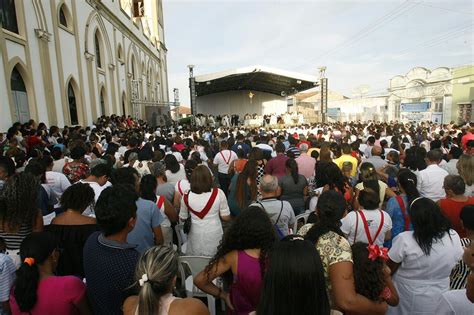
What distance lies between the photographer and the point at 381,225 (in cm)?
302

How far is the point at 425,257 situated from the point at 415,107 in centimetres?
2868

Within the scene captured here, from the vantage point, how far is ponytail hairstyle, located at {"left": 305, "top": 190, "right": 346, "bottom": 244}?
2199mm

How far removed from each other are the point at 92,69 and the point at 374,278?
1755cm

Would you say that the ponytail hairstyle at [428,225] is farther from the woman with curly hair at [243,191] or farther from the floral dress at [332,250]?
the woman with curly hair at [243,191]

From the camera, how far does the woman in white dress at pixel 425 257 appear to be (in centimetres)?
239

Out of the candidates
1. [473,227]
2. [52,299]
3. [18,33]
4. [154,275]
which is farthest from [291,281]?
[18,33]

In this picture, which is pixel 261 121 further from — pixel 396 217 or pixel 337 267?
pixel 337 267

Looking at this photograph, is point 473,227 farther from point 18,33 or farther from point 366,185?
point 18,33

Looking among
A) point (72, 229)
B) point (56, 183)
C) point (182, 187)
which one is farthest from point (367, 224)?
point (56, 183)

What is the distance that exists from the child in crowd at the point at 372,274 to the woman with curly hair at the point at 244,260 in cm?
56

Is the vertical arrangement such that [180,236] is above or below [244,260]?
below

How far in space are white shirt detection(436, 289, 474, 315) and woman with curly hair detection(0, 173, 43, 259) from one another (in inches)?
125

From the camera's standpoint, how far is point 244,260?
2016mm

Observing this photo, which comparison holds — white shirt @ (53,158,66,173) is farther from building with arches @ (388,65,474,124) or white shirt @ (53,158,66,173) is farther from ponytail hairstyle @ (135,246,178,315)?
building with arches @ (388,65,474,124)
